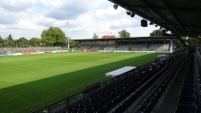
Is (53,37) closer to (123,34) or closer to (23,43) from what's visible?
(23,43)

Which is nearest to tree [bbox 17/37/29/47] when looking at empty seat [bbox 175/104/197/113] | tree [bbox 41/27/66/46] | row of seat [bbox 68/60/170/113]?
tree [bbox 41/27/66/46]

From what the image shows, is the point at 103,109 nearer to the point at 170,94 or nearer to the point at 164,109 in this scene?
the point at 164,109

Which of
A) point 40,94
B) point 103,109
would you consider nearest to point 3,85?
point 40,94

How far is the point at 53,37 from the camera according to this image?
339 ft

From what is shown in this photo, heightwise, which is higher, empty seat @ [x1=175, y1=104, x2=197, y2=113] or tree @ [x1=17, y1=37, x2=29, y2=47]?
tree @ [x1=17, y1=37, x2=29, y2=47]

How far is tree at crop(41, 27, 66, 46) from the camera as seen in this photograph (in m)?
102

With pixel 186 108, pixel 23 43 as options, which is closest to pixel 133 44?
pixel 23 43

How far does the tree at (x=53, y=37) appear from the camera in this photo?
10206cm

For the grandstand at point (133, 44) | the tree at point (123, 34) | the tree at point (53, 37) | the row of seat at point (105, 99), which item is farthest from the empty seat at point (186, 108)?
the tree at point (123, 34)

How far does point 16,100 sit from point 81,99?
21.2 ft

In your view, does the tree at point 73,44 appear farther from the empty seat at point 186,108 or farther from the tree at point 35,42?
the empty seat at point 186,108

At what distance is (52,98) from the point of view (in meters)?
13.2

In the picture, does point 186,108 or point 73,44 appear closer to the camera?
point 186,108

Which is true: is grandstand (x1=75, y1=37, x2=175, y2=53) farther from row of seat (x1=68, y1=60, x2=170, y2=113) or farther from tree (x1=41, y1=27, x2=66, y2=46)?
row of seat (x1=68, y1=60, x2=170, y2=113)
